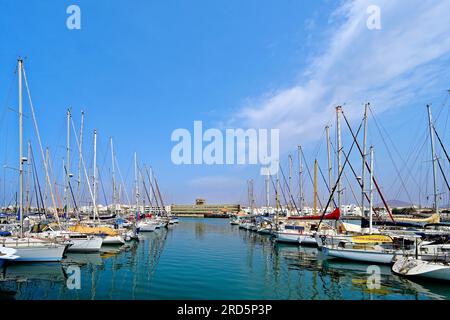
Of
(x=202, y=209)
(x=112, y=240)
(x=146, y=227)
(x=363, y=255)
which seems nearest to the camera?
(x=363, y=255)

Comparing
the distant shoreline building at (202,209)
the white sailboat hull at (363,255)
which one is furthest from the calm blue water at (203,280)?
the distant shoreline building at (202,209)

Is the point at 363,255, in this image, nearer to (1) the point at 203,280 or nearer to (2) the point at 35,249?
(1) the point at 203,280

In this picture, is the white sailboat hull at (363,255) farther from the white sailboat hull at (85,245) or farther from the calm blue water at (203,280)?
the white sailboat hull at (85,245)

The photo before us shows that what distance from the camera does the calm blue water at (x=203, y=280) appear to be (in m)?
15.6

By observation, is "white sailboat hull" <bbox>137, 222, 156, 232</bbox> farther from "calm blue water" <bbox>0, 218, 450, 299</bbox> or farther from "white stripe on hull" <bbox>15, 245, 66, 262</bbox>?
"white stripe on hull" <bbox>15, 245, 66, 262</bbox>

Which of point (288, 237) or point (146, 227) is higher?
point (288, 237)

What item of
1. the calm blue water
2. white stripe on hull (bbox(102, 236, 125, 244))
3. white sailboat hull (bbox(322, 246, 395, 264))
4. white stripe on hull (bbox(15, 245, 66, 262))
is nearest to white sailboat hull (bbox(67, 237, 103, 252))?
the calm blue water

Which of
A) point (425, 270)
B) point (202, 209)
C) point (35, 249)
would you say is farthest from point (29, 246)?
point (202, 209)

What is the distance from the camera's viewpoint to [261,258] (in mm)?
27766

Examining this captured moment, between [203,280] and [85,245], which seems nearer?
[203,280]

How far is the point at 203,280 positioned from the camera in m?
18.5
